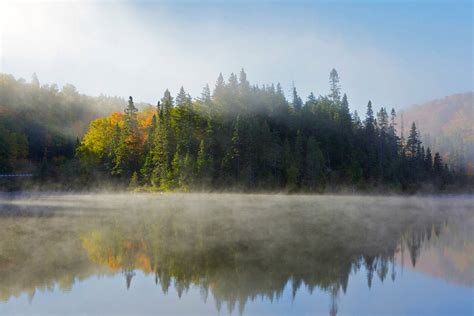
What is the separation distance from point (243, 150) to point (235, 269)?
58132mm

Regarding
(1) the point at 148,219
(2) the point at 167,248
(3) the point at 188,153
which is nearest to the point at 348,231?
(2) the point at 167,248

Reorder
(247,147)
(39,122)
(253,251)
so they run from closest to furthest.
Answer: (253,251)
(247,147)
(39,122)

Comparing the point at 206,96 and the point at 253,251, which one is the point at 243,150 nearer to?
the point at 206,96

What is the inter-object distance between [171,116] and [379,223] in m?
54.1

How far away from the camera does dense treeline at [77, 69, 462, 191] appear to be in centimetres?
7356

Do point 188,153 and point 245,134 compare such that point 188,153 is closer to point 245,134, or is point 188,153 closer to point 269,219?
point 245,134

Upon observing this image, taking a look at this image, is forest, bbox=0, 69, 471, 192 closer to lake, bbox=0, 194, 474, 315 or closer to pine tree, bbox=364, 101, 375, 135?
pine tree, bbox=364, 101, 375, 135

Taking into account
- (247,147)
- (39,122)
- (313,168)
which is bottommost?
(313,168)

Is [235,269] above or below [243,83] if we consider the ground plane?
below

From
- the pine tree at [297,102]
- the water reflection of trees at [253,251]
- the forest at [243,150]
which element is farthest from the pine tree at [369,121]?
the water reflection of trees at [253,251]

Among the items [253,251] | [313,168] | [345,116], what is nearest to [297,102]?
[345,116]

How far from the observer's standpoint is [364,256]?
20094 millimetres

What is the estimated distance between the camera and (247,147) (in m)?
74.3

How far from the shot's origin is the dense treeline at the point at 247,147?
241ft
